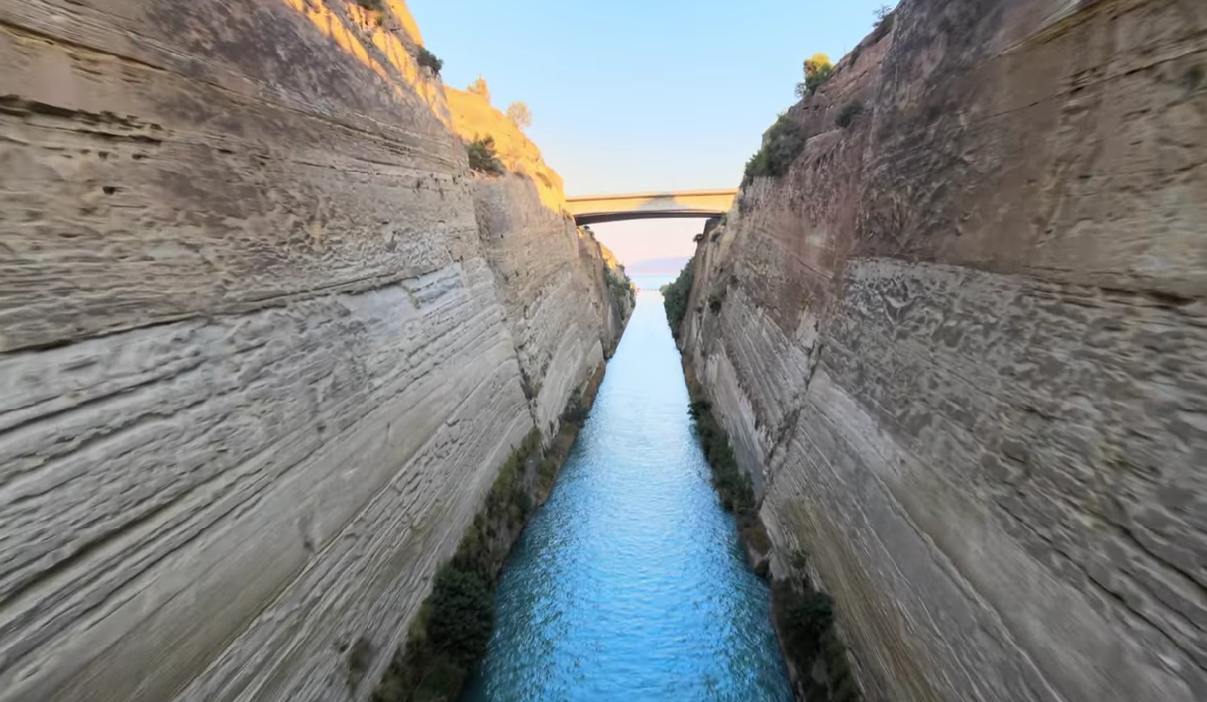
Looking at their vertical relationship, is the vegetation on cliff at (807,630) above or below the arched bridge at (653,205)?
below

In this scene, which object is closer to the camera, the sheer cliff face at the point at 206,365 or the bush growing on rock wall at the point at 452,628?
the sheer cliff face at the point at 206,365

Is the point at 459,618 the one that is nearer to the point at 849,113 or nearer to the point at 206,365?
the point at 206,365

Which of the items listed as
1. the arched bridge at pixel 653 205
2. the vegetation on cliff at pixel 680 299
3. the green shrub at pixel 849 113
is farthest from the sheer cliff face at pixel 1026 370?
the arched bridge at pixel 653 205

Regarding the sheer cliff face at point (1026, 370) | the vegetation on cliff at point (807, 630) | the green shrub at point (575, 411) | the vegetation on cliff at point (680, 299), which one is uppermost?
the sheer cliff face at point (1026, 370)

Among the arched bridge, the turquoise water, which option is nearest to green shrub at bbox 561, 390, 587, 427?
the turquoise water

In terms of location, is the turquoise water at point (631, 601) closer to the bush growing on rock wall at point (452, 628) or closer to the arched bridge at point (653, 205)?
the bush growing on rock wall at point (452, 628)
